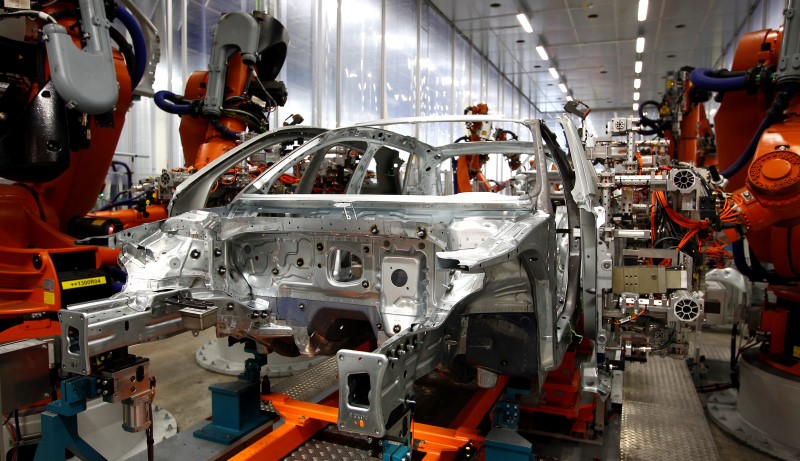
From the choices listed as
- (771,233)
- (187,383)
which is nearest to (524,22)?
(771,233)

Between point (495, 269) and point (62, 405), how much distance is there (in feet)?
6.50

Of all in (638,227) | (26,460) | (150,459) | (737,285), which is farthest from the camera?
(737,285)

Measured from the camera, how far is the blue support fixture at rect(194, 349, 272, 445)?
3199mm

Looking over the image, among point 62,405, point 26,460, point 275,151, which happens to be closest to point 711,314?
point 275,151

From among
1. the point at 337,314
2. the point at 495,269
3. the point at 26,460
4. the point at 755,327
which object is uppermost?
the point at 495,269

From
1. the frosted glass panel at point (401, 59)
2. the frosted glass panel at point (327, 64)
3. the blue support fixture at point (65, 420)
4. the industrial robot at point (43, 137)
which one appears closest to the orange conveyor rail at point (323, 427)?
the blue support fixture at point (65, 420)

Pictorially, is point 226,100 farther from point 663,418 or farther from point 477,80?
point 477,80

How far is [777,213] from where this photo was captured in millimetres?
3652

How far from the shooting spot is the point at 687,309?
3102 mm

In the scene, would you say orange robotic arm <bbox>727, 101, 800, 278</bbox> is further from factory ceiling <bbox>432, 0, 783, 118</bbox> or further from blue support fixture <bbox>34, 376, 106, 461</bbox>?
factory ceiling <bbox>432, 0, 783, 118</bbox>

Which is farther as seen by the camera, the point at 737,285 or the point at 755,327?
the point at 737,285

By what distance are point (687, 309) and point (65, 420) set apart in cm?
329

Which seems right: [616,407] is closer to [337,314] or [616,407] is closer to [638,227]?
[638,227]

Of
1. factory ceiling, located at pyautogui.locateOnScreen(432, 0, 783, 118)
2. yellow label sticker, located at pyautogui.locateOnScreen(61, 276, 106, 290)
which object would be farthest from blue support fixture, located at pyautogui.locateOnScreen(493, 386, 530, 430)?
factory ceiling, located at pyautogui.locateOnScreen(432, 0, 783, 118)
